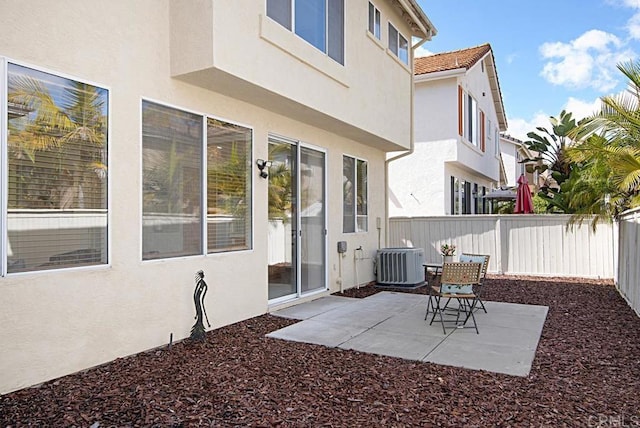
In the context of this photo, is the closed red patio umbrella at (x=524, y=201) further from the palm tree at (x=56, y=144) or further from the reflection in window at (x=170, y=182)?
the palm tree at (x=56, y=144)

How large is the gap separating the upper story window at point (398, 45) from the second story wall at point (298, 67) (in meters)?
0.16

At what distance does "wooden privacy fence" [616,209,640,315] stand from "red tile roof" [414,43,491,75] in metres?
7.05

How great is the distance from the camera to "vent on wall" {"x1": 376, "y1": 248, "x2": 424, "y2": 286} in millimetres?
10625

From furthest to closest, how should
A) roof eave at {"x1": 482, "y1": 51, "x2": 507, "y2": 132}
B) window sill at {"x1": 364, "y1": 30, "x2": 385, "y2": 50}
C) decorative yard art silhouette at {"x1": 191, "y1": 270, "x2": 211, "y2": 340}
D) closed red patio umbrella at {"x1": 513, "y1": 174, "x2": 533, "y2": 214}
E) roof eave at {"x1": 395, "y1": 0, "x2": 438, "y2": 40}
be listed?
roof eave at {"x1": 482, "y1": 51, "x2": 507, "y2": 132} < closed red patio umbrella at {"x1": 513, "y1": 174, "x2": 533, "y2": 214} < roof eave at {"x1": 395, "y1": 0, "x2": 438, "y2": 40} < window sill at {"x1": 364, "y1": 30, "x2": 385, "y2": 50} < decorative yard art silhouette at {"x1": 191, "y1": 270, "x2": 211, "y2": 340}

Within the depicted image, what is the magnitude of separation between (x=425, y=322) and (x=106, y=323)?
445 centimetres

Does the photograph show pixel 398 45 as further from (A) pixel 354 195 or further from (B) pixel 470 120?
(B) pixel 470 120

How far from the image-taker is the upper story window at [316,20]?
22.2 feet

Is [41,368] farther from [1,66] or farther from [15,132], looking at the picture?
[1,66]

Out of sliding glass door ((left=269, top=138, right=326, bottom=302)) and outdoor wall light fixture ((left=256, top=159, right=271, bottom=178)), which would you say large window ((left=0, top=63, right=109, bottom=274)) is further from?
sliding glass door ((left=269, top=138, right=326, bottom=302))

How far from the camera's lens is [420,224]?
13.9 meters

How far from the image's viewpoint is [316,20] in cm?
763

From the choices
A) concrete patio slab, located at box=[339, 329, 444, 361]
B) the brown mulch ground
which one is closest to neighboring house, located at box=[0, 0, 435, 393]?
the brown mulch ground

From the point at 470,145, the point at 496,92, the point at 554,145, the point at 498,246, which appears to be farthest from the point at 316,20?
the point at 496,92

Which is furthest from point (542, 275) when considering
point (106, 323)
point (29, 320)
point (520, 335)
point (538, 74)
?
point (538, 74)
